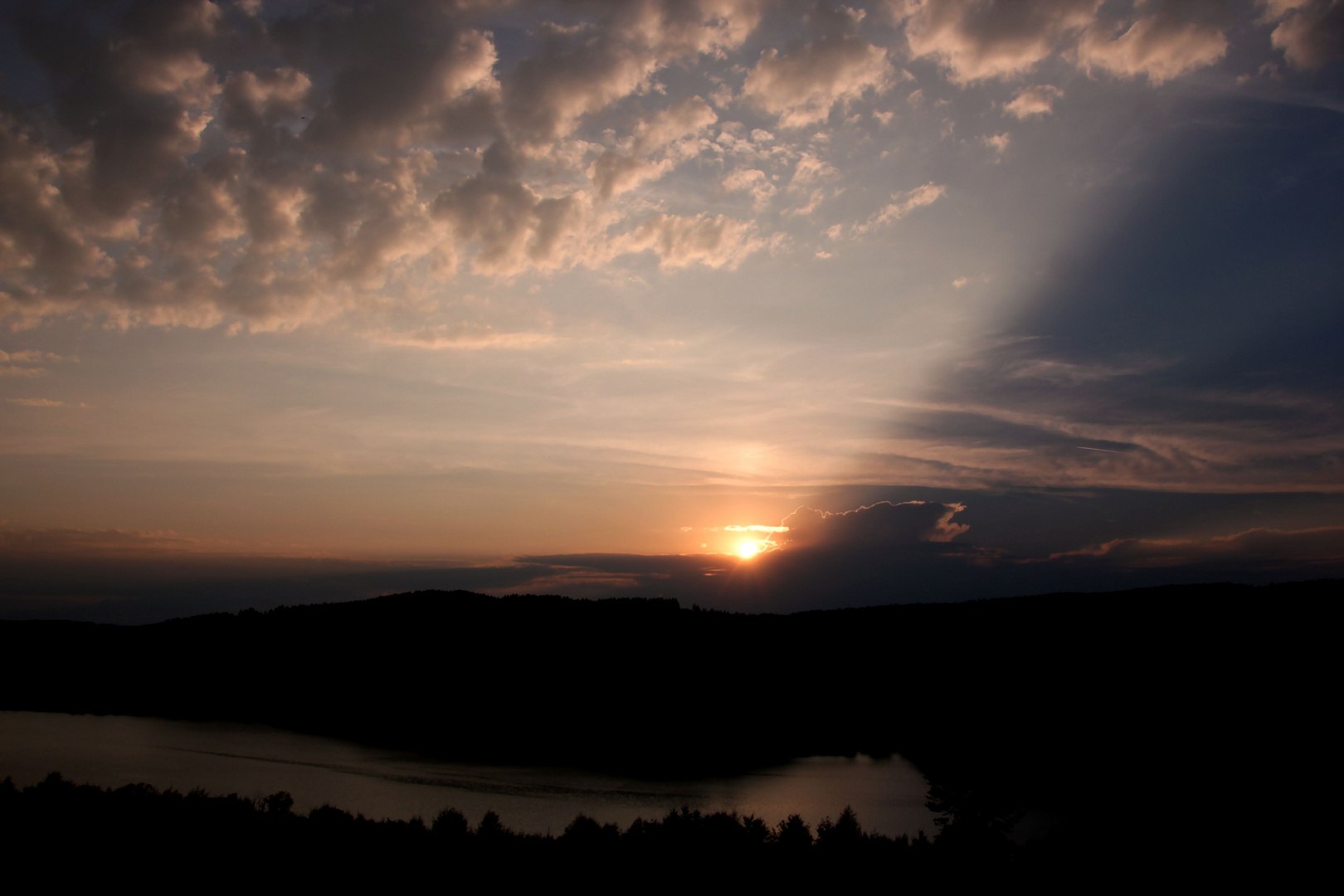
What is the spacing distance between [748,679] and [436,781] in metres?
56.6

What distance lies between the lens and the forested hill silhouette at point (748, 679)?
70938mm

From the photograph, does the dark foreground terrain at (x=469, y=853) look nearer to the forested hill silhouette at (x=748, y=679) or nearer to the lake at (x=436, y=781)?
the lake at (x=436, y=781)

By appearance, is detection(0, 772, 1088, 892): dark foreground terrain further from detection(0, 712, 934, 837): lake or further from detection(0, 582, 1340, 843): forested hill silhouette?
detection(0, 582, 1340, 843): forested hill silhouette

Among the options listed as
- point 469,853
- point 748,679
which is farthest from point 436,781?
point 748,679

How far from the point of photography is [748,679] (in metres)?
106

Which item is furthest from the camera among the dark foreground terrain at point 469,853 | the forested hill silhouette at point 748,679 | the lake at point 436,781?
the forested hill silhouette at point 748,679

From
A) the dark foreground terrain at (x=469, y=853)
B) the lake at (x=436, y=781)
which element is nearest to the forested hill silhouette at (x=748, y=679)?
the lake at (x=436, y=781)

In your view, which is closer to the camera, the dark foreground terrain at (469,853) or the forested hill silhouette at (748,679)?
the dark foreground terrain at (469,853)

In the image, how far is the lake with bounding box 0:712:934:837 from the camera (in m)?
48.2

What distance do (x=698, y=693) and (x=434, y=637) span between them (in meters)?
45.4

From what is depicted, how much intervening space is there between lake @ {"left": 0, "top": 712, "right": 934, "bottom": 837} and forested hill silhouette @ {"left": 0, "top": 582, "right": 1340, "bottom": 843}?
17.6 ft

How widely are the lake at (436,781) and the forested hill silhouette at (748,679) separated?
5373mm

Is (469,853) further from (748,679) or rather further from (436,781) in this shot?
(748,679)

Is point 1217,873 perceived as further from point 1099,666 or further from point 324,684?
point 324,684
